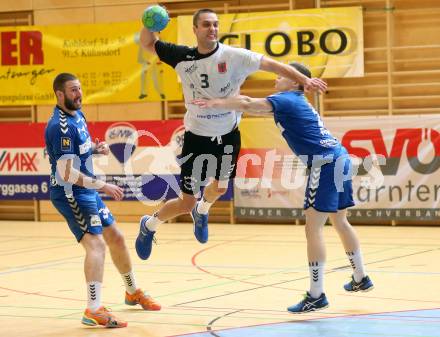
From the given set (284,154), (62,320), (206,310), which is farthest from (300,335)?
(284,154)

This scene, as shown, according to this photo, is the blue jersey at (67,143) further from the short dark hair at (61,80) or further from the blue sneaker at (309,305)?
the blue sneaker at (309,305)

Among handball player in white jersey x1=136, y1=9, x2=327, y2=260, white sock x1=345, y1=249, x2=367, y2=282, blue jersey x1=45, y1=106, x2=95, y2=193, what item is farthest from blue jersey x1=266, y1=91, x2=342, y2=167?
blue jersey x1=45, y1=106, x2=95, y2=193

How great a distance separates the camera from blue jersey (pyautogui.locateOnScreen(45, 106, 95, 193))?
827 cm

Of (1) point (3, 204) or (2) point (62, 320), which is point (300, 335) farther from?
(1) point (3, 204)

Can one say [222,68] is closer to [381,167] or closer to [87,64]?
[381,167]

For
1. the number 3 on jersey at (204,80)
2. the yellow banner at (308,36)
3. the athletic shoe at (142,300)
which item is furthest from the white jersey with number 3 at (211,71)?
the yellow banner at (308,36)

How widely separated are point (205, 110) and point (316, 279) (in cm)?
205

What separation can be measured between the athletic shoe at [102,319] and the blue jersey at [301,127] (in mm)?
2354

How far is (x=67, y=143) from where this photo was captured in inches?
325

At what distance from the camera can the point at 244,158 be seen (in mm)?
18375

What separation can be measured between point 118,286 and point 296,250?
162 inches

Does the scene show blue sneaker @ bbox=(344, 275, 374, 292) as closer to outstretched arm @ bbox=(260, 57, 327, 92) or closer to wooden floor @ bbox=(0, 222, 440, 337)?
wooden floor @ bbox=(0, 222, 440, 337)

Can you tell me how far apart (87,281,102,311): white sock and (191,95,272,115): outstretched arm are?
1.95 metres

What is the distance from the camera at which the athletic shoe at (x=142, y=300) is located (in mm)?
9008
